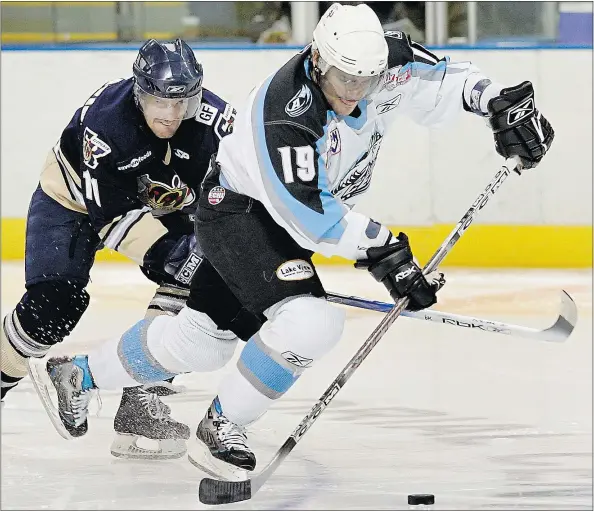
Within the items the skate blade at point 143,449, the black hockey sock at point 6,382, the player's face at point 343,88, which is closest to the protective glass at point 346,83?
the player's face at point 343,88

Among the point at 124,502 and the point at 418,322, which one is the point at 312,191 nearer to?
the point at 124,502

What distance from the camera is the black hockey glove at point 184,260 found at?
9.62 ft

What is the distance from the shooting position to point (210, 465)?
98.0 inches

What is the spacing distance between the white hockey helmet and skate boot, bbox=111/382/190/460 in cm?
102

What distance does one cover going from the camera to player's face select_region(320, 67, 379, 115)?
238 cm

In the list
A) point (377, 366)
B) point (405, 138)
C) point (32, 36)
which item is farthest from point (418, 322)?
point (32, 36)

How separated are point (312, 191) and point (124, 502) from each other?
72 centimetres

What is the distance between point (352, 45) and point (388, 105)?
1.09 feet

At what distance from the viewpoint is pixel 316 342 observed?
2381 millimetres

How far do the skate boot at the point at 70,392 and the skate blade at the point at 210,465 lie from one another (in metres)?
0.36

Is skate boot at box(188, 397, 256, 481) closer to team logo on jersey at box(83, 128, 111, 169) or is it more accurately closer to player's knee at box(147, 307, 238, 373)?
player's knee at box(147, 307, 238, 373)

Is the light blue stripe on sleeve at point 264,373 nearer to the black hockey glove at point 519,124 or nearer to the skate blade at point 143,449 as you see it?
the skate blade at point 143,449

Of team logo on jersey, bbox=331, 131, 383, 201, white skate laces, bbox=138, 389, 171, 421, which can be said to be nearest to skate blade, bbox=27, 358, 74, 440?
white skate laces, bbox=138, 389, 171, 421

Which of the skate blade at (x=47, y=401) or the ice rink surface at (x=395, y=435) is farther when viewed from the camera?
the skate blade at (x=47, y=401)
